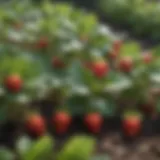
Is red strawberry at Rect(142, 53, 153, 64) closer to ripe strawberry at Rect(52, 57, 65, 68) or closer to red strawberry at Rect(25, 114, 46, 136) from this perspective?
ripe strawberry at Rect(52, 57, 65, 68)

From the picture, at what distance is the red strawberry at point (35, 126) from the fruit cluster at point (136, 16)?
1952 millimetres

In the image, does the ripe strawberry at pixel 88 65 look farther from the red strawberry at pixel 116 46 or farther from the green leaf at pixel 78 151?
the green leaf at pixel 78 151

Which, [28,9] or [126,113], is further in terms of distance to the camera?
[28,9]

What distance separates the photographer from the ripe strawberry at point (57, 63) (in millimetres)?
2609

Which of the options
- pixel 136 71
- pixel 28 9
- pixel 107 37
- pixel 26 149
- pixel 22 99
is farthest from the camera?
pixel 28 9

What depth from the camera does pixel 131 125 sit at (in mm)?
2375

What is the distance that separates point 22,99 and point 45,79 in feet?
0.73

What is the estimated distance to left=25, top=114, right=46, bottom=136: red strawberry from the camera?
228cm

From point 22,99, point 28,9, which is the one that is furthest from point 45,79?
point 28,9

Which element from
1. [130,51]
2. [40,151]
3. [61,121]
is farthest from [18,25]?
[40,151]

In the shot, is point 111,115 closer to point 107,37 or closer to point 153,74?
point 153,74

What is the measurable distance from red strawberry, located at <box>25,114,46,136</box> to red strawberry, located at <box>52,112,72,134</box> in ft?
0.22

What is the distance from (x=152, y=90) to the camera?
A: 2.51 m

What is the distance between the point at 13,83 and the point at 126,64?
0.60 m
